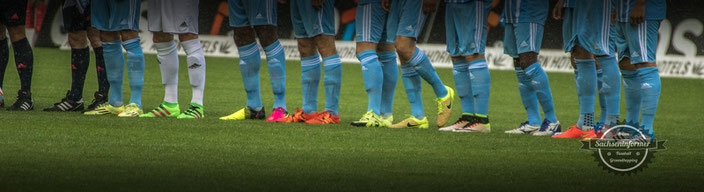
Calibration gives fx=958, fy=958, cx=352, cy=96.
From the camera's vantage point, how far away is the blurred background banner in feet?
57.0

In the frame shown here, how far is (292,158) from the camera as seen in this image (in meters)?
5.52

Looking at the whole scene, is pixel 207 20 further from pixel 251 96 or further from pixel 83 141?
pixel 83 141

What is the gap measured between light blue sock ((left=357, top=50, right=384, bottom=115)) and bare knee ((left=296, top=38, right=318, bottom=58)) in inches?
21.0

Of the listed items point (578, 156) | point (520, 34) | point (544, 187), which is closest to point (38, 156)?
point (544, 187)

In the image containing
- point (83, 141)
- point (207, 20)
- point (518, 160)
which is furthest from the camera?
point (207, 20)

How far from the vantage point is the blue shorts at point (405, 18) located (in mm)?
7777

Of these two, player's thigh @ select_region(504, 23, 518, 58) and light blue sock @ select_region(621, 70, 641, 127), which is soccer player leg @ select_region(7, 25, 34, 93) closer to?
player's thigh @ select_region(504, 23, 518, 58)

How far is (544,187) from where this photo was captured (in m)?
4.63

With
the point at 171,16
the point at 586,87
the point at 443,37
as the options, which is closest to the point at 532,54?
the point at 586,87

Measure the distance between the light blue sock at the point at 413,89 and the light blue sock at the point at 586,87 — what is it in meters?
1.41

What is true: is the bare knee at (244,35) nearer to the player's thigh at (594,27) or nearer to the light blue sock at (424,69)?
the light blue sock at (424,69)

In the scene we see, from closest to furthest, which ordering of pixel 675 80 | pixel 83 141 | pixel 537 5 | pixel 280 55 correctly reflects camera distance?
pixel 83 141 → pixel 537 5 → pixel 280 55 → pixel 675 80

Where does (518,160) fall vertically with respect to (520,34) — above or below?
below

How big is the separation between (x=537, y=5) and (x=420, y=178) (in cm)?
330
